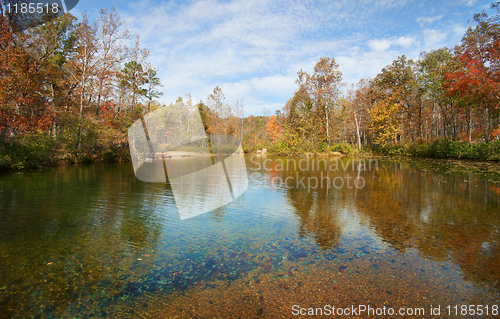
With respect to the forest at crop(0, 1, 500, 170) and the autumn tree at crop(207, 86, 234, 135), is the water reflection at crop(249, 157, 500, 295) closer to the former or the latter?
the forest at crop(0, 1, 500, 170)

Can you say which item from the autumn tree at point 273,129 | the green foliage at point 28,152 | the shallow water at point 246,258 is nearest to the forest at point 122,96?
the green foliage at point 28,152

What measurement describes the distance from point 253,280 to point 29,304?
2.30 meters

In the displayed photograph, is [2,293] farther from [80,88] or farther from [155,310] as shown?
[80,88]

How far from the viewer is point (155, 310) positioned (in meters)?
2.40

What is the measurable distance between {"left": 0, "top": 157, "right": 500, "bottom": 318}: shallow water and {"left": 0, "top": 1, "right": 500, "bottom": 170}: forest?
11.4m

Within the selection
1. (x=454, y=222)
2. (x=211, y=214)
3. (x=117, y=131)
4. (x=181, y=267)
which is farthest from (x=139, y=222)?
(x=117, y=131)

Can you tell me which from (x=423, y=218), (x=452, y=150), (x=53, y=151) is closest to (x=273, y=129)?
(x=452, y=150)

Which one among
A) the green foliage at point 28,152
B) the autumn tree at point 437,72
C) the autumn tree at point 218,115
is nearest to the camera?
the green foliage at point 28,152

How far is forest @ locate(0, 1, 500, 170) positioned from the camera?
14.4 metres

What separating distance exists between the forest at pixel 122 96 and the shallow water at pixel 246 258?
37.3 feet

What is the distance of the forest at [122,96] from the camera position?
14.4 m

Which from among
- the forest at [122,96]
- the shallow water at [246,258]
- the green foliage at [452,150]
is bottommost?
the shallow water at [246,258]

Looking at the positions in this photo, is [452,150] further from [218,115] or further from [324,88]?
[218,115]

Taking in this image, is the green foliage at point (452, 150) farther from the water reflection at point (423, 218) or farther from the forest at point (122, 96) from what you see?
the water reflection at point (423, 218)
